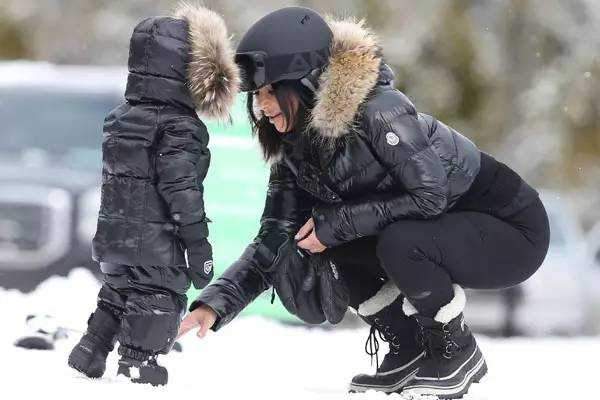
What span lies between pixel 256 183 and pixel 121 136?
2374mm

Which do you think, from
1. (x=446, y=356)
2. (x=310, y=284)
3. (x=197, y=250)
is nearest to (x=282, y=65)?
(x=197, y=250)

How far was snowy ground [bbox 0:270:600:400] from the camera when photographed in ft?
7.61

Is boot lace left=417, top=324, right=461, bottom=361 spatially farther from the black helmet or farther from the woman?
the black helmet

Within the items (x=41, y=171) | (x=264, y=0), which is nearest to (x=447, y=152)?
(x=41, y=171)

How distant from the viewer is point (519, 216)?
2.60 m

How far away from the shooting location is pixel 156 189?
8.15ft

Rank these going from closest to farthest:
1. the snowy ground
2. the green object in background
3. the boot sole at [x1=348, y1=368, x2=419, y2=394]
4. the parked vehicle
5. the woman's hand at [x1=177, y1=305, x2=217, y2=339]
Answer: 1. the snowy ground
2. the woman's hand at [x1=177, y1=305, x2=217, y2=339]
3. the boot sole at [x1=348, y1=368, x2=419, y2=394]
4. the green object in background
5. the parked vehicle

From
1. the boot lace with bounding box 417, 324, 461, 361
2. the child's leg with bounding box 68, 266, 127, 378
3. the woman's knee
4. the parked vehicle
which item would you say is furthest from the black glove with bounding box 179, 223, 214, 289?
the parked vehicle

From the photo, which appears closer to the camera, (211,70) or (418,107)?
(211,70)

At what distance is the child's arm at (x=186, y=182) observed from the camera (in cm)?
243

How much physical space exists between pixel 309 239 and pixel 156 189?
1.31ft

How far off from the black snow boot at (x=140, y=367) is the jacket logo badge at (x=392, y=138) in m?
0.79

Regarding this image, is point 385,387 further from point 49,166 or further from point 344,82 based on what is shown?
point 49,166

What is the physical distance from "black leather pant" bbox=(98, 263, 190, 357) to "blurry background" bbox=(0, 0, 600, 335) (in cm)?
225
